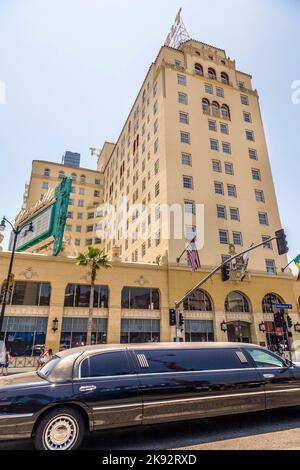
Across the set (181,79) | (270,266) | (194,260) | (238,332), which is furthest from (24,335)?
(181,79)

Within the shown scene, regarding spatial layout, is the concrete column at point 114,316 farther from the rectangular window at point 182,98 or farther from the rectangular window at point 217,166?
the rectangular window at point 182,98

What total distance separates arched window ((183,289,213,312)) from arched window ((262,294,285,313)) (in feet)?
23.8

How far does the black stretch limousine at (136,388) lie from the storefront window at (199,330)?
24.1 m

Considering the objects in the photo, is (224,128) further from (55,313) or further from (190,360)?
(190,360)

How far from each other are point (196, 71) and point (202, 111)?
25.5 feet

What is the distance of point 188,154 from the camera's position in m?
38.7

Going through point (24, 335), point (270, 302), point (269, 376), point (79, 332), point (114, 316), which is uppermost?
point (270, 302)

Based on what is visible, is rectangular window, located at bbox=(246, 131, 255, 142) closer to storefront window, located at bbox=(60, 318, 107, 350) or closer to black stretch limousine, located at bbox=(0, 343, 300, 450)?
storefront window, located at bbox=(60, 318, 107, 350)

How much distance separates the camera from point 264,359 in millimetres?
7496

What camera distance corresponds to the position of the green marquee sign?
3398 centimetres

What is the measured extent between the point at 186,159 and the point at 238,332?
74.2 ft

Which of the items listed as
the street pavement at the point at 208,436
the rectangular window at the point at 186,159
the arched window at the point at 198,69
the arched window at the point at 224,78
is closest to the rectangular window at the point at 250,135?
the arched window at the point at 224,78

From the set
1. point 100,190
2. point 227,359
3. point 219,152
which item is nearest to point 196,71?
point 219,152
